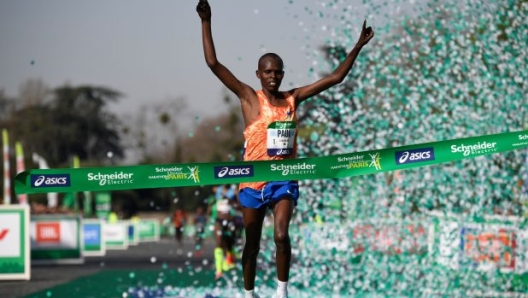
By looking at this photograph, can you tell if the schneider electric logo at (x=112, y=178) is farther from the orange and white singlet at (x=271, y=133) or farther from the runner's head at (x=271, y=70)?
the runner's head at (x=271, y=70)

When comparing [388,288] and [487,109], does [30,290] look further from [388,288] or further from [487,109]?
[487,109]

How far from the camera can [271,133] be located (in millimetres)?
7945

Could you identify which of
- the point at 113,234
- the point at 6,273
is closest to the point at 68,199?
the point at 113,234

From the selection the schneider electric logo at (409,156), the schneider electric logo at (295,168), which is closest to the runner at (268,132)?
the schneider electric logo at (295,168)

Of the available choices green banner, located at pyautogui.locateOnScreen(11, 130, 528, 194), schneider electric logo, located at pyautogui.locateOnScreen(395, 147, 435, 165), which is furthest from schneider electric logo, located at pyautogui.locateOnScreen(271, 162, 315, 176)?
schneider electric logo, located at pyautogui.locateOnScreen(395, 147, 435, 165)

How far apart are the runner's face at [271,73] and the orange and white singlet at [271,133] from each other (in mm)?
96

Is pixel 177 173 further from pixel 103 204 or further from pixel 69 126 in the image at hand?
pixel 69 126

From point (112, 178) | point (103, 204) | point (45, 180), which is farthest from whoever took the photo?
point (103, 204)

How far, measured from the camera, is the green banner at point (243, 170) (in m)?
7.52

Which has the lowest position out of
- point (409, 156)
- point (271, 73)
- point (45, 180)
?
point (45, 180)

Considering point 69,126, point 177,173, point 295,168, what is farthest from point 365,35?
point 69,126

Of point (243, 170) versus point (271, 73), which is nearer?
point (243, 170)

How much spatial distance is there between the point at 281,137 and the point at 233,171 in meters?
0.44

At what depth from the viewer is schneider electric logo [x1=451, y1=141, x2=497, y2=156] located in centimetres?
831
